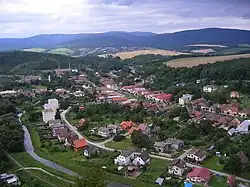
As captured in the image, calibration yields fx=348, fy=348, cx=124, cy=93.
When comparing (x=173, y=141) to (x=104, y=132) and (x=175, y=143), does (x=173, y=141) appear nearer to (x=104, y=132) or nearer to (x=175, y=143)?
(x=175, y=143)

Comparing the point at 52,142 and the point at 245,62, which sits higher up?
the point at 245,62

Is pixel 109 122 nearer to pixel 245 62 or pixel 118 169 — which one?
pixel 118 169

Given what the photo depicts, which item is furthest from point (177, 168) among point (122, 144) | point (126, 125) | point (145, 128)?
point (126, 125)

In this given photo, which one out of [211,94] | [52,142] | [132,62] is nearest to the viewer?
[52,142]

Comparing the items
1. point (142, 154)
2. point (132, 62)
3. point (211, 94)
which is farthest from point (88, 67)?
point (142, 154)

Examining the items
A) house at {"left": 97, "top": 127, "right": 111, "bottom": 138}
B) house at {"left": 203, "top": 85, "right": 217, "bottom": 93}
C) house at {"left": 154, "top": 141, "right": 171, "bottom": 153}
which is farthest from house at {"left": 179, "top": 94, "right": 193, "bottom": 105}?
house at {"left": 154, "top": 141, "right": 171, "bottom": 153}

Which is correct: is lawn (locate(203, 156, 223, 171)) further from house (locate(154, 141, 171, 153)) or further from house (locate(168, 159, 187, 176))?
house (locate(154, 141, 171, 153))
